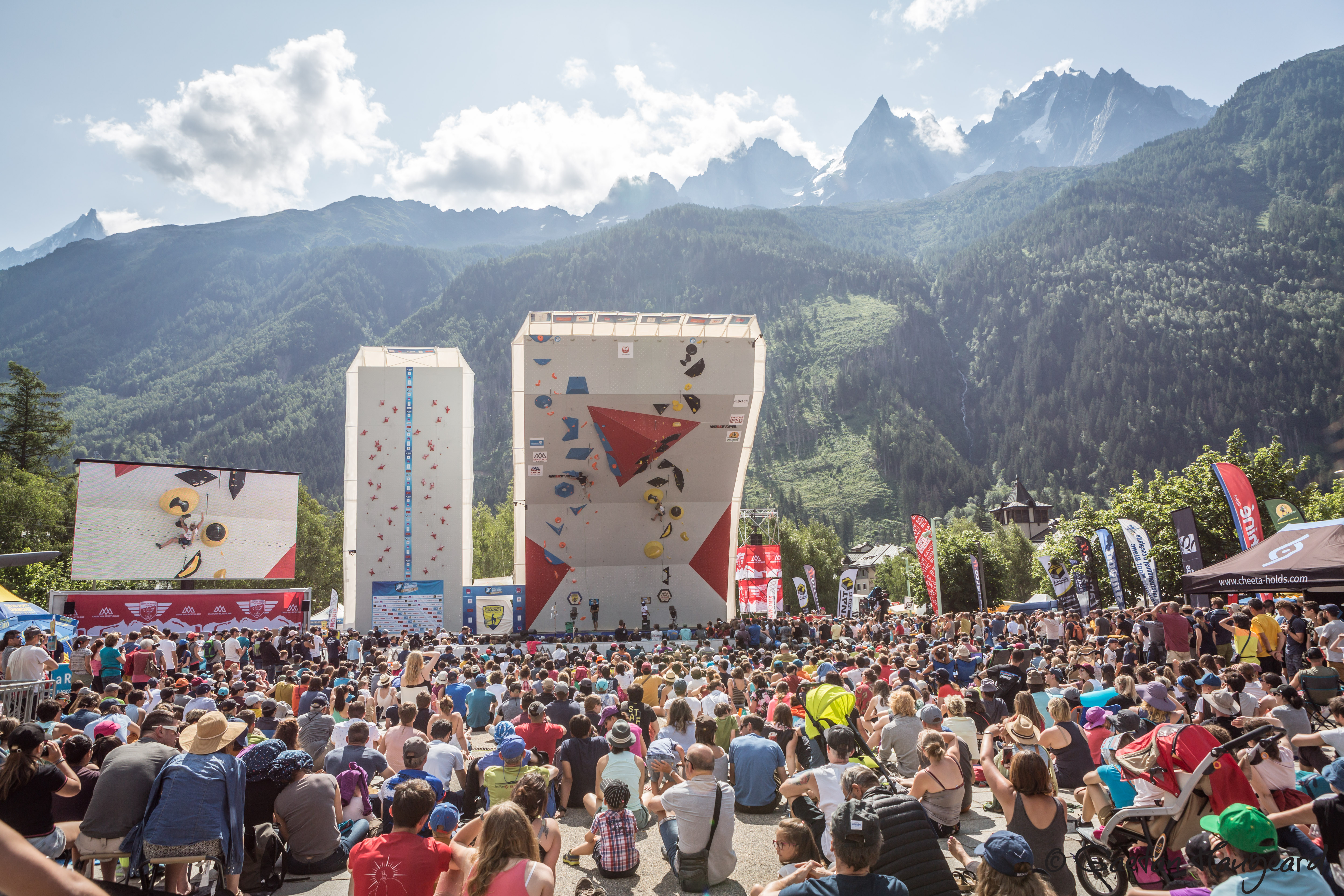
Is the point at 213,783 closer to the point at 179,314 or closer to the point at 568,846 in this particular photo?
the point at 568,846

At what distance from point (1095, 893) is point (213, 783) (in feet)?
19.3

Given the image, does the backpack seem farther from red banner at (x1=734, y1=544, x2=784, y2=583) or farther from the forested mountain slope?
the forested mountain slope

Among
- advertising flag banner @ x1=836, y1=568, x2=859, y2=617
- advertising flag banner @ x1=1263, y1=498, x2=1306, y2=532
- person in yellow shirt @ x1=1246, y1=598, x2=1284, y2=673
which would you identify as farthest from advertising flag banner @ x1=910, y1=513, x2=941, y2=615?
advertising flag banner @ x1=836, y1=568, x2=859, y2=617

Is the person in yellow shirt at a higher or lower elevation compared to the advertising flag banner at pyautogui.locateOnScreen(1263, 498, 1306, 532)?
lower

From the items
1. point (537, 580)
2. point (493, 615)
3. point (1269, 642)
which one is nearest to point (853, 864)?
point (1269, 642)

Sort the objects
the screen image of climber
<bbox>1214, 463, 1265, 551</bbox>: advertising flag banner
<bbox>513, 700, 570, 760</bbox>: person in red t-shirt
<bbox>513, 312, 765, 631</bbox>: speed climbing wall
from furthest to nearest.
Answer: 1. <bbox>513, 312, 765, 631</bbox>: speed climbing wall
2. the screen image of climber
3. <bbox>1214, 463, 1265, 551</bbox>: advertising flag banner
4. <bbox>513, 700, 570, 760</bbox>: person in red t-shirt

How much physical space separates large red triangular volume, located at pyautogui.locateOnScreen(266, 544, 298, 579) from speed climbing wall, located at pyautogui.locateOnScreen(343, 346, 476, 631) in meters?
2.35

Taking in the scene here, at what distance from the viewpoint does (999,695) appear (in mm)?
9430

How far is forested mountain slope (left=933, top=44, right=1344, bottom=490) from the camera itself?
124 m

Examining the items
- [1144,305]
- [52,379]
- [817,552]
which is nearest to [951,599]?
[817,552]

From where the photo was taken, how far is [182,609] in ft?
85.6

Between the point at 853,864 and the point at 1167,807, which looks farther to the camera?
the point at 1167,807

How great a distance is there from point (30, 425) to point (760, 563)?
42.9 m

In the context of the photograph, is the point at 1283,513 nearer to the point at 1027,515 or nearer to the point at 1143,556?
the point at 1143,556
